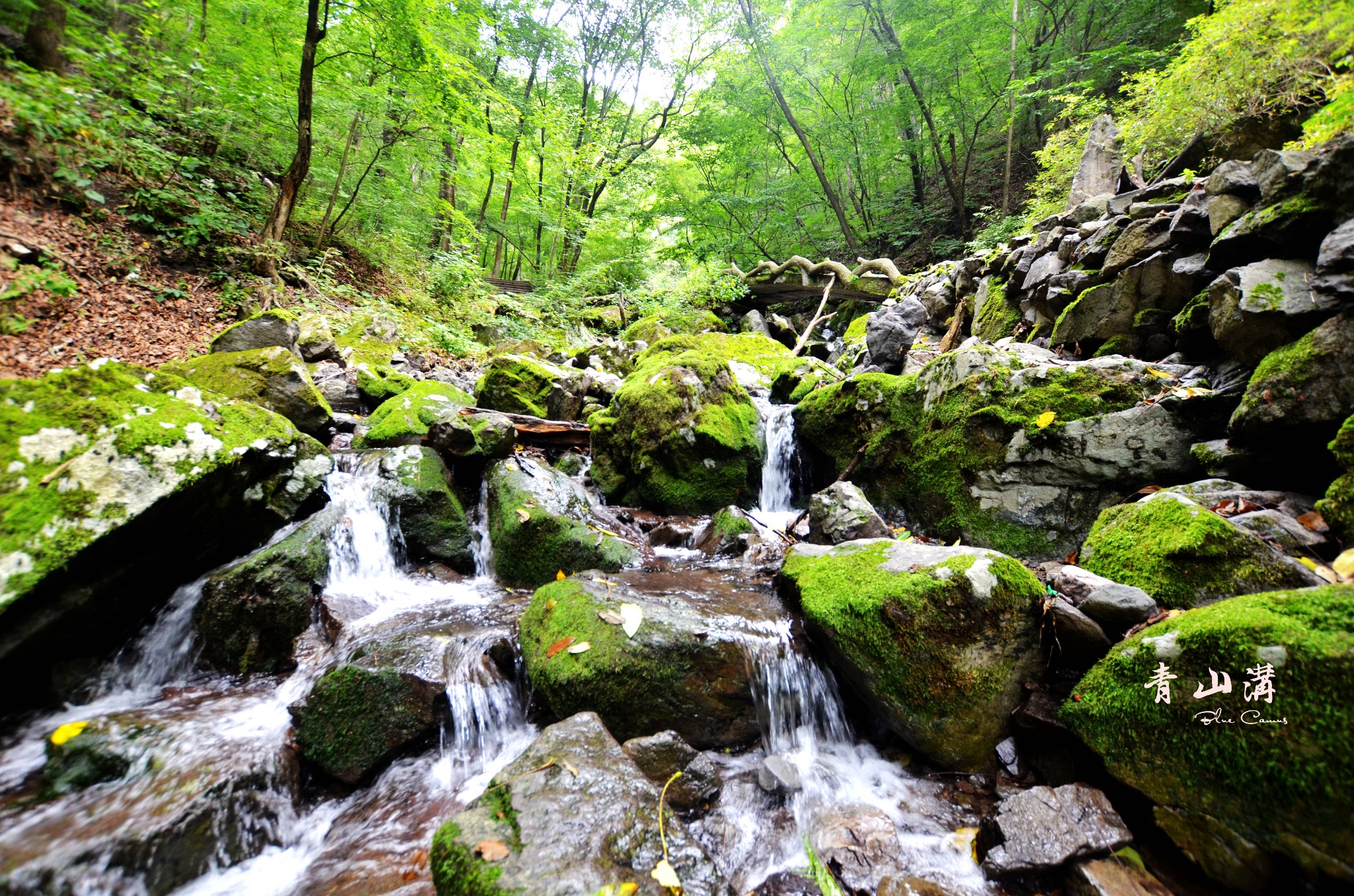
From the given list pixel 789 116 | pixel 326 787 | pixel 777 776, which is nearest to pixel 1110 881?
pixel 777 776

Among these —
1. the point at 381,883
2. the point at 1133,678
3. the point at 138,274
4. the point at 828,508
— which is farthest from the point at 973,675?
the point at 138,274

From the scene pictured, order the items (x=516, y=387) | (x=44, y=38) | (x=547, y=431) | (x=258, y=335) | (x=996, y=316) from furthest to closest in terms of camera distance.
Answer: (x=516, y=387)
(x=44, y=38)
(x=547, y=431)
(x=996, y=316)
(x=258, y=335)

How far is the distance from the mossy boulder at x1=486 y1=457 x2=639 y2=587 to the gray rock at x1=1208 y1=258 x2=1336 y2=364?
5.21 meters

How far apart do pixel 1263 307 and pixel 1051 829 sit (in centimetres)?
360

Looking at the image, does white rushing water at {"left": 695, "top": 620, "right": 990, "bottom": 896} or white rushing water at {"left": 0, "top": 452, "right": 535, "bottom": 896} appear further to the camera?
white rushing water at {"left": 695, "top": 620, "right": 990, "bottom": 896}

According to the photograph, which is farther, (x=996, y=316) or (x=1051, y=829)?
(x=996, y=316)

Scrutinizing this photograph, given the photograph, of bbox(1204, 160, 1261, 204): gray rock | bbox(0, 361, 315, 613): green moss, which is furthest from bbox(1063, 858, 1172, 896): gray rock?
bbox(0, 361, 315, 613): green moss

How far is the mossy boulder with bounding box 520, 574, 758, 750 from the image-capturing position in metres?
3.18

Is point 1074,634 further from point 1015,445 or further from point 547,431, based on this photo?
point 547,431

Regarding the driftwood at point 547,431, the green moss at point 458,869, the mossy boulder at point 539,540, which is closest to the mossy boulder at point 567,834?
the green moss at point 458,869

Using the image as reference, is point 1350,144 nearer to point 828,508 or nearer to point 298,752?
point 828,508

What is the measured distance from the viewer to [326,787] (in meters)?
2.96

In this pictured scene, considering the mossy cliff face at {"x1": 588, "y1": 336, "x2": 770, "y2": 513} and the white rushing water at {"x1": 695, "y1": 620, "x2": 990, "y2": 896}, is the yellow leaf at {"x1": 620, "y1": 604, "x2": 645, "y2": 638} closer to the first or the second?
the white rushing water at {"x1": 695, "y1": 620, "x2": 990, "y2": 896}

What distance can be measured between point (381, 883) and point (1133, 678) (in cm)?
377
